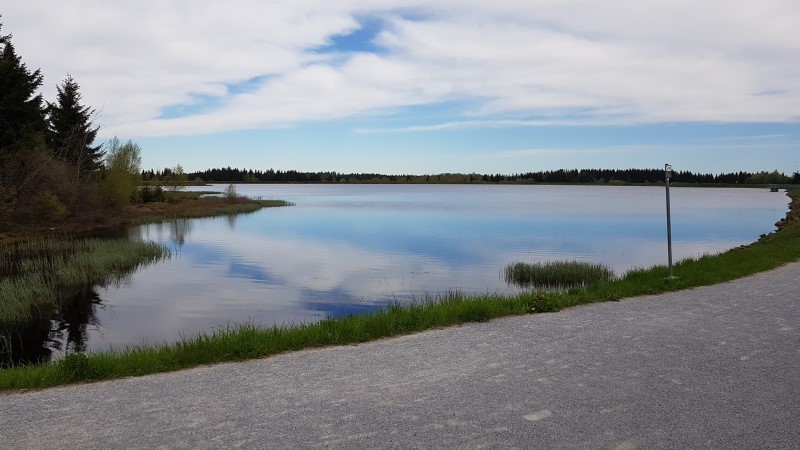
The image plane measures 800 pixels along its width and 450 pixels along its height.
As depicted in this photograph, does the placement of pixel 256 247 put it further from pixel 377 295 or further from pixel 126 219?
pixel 126 219

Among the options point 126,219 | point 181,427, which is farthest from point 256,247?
point 181,427

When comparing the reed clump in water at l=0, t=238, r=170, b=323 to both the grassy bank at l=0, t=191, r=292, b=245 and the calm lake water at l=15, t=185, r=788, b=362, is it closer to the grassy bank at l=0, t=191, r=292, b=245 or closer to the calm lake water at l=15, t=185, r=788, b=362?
the calm lake water at l=15, t=185, r=788, b=362

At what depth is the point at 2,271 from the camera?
2277 centimetres

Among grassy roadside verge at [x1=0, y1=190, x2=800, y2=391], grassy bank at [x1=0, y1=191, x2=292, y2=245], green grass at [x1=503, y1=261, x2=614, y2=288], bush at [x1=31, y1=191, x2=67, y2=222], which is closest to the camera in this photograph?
grassy roadside verge at [x1=0, y1=190, x2=800, y2=391]

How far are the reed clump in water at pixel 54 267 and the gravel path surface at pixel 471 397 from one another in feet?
39.7

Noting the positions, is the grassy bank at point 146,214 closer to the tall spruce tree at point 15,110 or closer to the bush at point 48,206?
the bush at point 48,206

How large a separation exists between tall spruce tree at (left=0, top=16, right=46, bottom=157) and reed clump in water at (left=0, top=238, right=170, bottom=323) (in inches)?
359

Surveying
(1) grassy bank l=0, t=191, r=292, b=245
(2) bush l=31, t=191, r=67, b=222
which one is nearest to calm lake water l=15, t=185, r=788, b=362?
(1) grassy bank l=0, t=191, r=292, b=245

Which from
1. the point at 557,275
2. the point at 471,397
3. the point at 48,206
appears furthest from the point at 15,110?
the point at 471,397

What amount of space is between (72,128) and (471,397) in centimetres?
5283

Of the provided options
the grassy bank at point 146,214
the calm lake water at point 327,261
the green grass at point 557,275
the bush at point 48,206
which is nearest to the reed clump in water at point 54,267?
the calm lake water at point 327,261

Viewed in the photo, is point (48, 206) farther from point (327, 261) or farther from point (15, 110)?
point (327, 261)

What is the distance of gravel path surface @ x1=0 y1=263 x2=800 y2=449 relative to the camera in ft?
16.0

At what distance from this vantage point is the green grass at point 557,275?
1994cm
